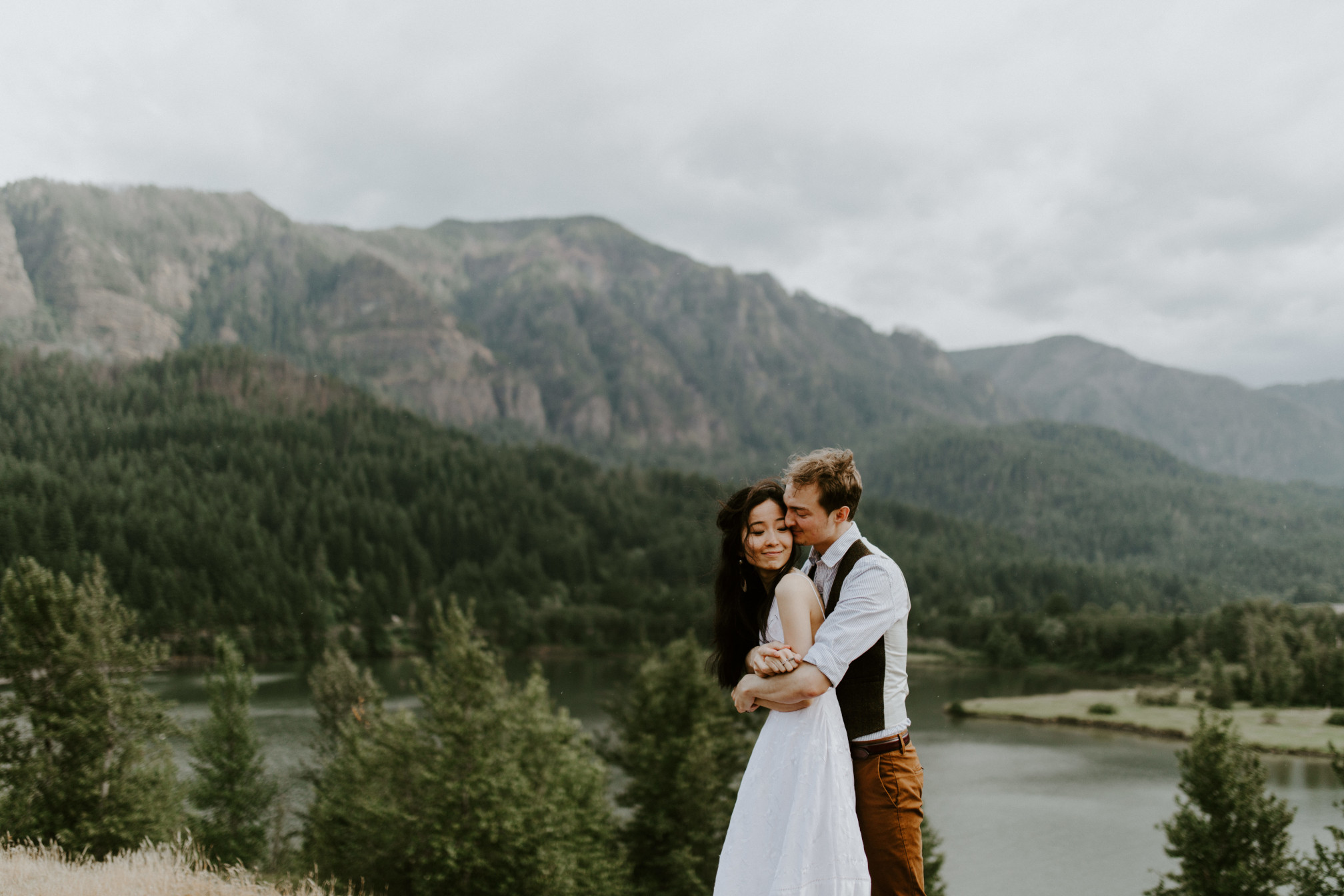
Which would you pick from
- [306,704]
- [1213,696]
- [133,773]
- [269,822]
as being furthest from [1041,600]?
[133,773]

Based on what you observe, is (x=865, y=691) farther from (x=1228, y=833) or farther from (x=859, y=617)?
(x=1228, y=833)

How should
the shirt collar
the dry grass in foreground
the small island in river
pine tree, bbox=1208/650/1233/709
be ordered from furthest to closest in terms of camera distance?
pine tree, bbox=1208/650/1233/709
the small island in river
the dry grass in foreground
the shirt collar

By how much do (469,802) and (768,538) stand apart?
2426 centimetres

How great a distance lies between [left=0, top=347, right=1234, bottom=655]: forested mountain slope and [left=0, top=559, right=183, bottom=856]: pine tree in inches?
3266

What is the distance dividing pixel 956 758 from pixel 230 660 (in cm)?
4594

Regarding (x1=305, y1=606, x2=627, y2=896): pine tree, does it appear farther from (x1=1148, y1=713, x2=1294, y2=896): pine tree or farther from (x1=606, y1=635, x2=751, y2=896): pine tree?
(x1=1148, y1=713, x2=1294, y2=896): pine tree

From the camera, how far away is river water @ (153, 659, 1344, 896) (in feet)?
127

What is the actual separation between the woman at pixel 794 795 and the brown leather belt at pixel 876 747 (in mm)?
157

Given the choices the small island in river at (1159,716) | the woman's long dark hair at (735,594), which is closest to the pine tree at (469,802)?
the woman's long dark hair at (735,594)

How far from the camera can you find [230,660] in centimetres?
4197

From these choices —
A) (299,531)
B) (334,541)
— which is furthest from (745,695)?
(299,531)

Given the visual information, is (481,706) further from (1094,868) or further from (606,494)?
(606,494)

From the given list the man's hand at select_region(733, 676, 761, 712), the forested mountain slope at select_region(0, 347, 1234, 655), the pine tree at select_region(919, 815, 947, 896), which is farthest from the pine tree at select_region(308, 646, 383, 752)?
the forested mountain slope at select_region(0, 347, 1234, 655)

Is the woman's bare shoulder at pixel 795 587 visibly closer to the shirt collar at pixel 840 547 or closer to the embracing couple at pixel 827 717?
the embracing couple at pixel 827 717
